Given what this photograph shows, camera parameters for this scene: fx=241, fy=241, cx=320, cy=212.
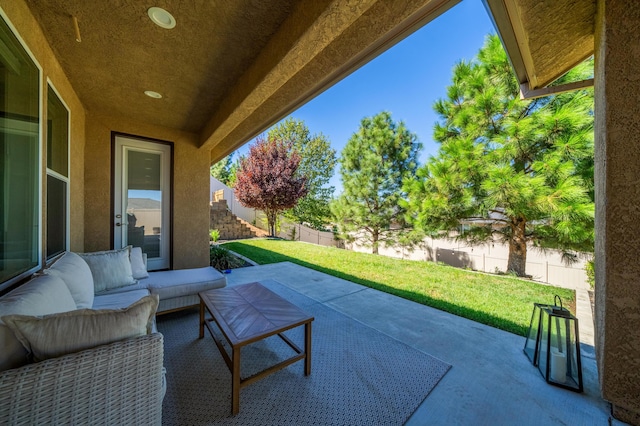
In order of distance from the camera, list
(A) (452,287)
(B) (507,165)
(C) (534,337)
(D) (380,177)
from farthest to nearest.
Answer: (D) (380,177)
(B) (507,165)
(A) (452,287)
(C) (534,337)

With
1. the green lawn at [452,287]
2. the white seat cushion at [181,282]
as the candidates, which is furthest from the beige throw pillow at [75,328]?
the green lawn at [452,287]

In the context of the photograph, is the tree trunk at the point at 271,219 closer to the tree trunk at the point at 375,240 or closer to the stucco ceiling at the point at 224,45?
the tree trunk at the point at 375,240

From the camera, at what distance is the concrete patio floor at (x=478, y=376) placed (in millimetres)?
1525

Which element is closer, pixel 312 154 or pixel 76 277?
pixel 76 277

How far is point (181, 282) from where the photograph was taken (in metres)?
2.73

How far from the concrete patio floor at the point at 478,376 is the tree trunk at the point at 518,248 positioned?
10.8ft

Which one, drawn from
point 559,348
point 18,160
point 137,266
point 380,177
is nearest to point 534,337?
point 559,348

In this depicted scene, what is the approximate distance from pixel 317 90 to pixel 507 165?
390 centimetres

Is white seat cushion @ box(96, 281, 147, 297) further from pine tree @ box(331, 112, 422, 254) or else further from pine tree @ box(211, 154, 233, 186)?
pine tree @ box(211, 154, 233, 186)

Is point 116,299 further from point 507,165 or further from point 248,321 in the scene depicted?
point 507,165

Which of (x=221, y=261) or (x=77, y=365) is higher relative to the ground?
(x=77, y=365)

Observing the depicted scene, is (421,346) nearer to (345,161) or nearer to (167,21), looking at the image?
(167,21)

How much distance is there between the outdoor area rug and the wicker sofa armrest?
1.91 feet

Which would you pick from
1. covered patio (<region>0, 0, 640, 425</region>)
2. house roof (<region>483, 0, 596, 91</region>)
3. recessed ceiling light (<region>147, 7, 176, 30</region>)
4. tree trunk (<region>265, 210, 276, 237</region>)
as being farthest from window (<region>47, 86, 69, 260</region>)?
tree trunk (<region>265, 210, 276, 237</region>)
